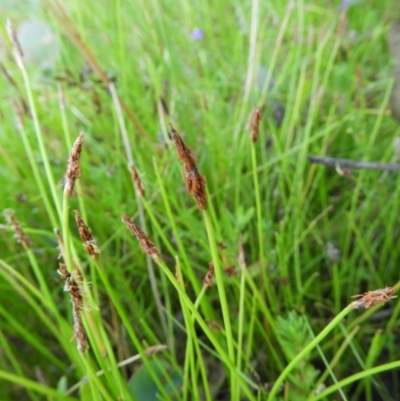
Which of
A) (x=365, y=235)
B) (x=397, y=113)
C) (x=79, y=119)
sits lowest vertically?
(x=365, y=235)

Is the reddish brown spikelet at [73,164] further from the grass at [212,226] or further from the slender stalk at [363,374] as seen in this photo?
the slender stalk at [363,374]

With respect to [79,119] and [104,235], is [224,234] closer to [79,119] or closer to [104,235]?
[104,235]

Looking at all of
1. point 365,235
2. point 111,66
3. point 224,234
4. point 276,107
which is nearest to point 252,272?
point 224,234

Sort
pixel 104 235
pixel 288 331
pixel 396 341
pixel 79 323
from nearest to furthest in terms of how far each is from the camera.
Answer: pixel 79 323 → pixel 288 331 → pixel 396 341 → pixel 104 235

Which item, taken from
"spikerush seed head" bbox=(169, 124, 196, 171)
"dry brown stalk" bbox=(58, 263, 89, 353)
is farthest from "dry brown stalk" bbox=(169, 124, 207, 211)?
"dry brown stalk" bbox=(58, 263, 89, 353)

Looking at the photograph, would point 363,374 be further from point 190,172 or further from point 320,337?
point 190,172

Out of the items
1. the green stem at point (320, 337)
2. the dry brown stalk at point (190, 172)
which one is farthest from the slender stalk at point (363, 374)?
the dry brown stalk at point (190, 172)

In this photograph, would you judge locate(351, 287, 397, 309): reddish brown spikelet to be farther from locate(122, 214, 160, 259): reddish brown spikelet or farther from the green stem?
locate(122, 214, 160, 259): reddish brown spikelet
